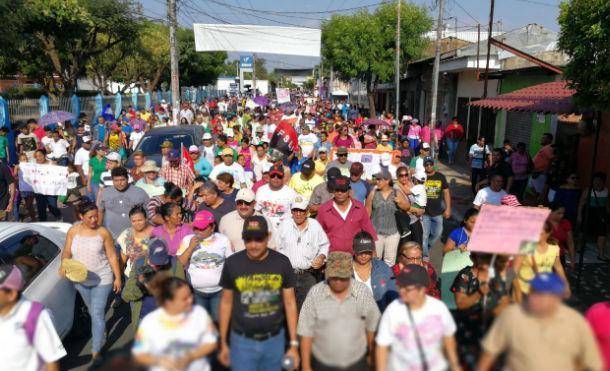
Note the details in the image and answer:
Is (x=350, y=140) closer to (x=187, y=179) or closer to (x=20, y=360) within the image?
(x=187, y=179)

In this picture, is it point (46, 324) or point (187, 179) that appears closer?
point (46, 324)

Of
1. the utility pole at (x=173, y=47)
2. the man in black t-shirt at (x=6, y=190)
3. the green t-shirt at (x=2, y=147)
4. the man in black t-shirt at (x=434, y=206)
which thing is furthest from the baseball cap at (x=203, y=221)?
the utility pole at (x=173, y=47)

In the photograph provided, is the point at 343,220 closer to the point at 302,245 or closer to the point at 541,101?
the point at 302,245

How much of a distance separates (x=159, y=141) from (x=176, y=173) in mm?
3565

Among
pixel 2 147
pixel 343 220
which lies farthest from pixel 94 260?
pixel 2 147

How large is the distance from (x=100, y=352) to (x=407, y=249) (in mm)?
3131

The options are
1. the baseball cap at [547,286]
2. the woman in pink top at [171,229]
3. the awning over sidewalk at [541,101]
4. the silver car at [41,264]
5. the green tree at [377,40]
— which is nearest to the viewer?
the baseball cap at [547,286]

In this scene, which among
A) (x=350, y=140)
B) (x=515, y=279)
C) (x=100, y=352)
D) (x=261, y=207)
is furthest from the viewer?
(x=350, y=140)

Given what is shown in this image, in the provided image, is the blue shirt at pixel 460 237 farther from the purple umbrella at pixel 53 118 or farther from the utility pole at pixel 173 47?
the utility pole at pixel 173 47

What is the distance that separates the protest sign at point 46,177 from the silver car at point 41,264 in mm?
3848

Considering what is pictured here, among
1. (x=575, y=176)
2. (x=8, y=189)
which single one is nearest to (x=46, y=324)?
(x=8, y=189)

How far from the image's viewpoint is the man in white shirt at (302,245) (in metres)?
5.23

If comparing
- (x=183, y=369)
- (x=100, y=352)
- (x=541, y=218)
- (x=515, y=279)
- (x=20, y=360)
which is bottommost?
(x=100, y=352)

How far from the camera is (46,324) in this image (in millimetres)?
3561
